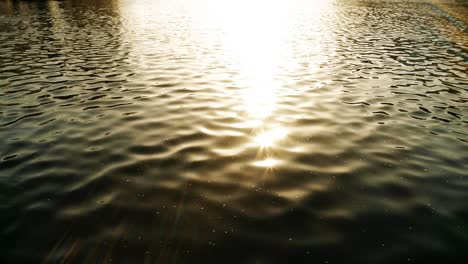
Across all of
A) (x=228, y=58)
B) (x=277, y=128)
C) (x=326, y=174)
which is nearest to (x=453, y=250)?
(x=326, y=174)

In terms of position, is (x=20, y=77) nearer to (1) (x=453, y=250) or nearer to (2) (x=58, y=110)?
(2) (x=58, y=110)

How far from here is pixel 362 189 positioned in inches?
263

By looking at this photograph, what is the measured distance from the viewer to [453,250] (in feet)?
16.6

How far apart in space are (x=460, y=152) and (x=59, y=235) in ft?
33.2

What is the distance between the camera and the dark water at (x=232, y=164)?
17.1 feet

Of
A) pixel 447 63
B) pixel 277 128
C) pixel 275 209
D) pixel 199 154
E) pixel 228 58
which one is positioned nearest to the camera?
pixel 275 209

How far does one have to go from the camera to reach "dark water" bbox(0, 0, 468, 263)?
17.1 ft

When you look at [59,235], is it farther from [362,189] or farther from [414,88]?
[414,88]

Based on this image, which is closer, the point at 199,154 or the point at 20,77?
the point at 199,154

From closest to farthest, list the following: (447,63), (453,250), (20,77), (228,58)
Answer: (453,250), (20,77), (447,63), (228,58)

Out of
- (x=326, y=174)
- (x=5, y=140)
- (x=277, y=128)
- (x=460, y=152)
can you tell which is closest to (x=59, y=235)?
(x=5, y=140)

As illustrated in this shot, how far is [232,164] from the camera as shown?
24.9 feet

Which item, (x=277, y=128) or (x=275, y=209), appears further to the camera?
(x=277, y=128)

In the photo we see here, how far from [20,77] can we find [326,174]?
16.0 metres
